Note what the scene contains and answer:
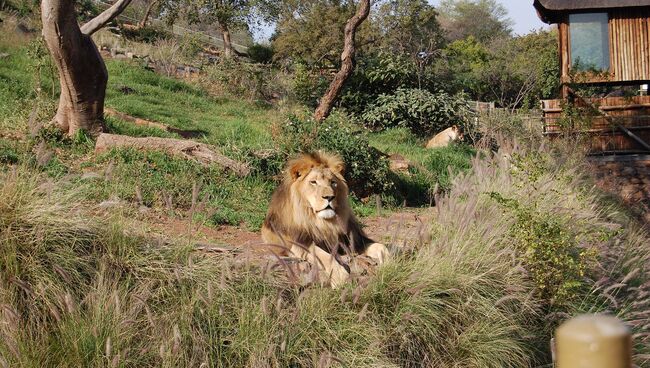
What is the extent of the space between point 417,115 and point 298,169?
519 inches

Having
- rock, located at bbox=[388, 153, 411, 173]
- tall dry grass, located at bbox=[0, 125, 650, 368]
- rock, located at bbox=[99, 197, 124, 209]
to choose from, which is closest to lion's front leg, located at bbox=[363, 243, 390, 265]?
tall dry grass, located at bbox=[0, 125, 650, 368]

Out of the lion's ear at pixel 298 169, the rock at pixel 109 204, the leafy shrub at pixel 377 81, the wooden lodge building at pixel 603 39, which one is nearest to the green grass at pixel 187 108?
the leafy shrub at pixel 377 81

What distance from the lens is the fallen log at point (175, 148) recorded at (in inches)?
403

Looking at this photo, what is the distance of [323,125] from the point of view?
12.2 m

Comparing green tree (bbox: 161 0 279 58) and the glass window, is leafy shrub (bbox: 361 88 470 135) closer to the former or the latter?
the glass window

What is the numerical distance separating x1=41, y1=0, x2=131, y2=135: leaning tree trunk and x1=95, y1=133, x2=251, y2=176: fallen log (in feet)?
2.09

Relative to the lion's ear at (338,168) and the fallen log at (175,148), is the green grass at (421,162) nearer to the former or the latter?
the fallen log at (175,148)

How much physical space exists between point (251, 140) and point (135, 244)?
7.94m

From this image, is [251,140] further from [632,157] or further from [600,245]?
[632,157]

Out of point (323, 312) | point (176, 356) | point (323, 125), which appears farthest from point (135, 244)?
point (323, 125)

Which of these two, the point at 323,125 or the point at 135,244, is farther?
the point at 323,125

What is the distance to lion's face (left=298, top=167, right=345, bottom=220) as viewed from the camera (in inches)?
232

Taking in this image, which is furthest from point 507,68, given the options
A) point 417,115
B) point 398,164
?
point 398,164

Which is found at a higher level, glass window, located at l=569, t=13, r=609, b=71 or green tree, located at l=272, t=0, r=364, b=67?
green tree, located at l=272, t=0, r=364, b=67
